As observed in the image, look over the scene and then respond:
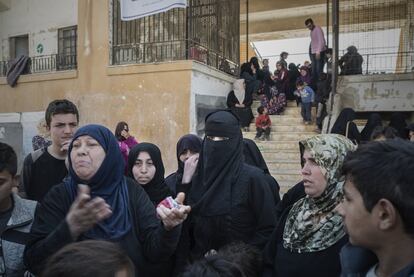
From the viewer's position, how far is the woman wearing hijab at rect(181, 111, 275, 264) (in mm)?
2459

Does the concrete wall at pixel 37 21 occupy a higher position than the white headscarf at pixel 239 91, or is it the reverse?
the concrete wall at pixel 37 21

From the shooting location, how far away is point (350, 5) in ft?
45.6

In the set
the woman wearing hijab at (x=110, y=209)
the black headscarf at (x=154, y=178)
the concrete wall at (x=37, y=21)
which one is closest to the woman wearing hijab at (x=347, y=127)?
the black headscarf at (x=154, y=178)

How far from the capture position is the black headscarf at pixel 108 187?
207 centimetres

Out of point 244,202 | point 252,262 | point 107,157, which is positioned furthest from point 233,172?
point 107,157

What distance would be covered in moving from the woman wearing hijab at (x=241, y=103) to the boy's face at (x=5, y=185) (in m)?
8.12

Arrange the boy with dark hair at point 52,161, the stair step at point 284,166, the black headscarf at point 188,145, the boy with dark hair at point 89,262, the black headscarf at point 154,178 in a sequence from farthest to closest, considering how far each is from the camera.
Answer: the stair step at point 284,166, the black headscarf at point 188,145, the black headscarf at point 154,178, the boy with dark hair at point 52,161, the boy with dark hair at point 89,262

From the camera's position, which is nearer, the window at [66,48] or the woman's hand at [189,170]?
the woman's hand at [189,170]

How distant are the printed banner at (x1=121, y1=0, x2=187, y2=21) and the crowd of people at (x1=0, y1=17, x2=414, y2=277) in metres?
4.90

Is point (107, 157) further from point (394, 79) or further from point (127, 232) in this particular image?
point (394, 79)

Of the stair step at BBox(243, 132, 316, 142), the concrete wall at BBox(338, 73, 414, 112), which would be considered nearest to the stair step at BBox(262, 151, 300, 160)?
the stair step at BBox(243, 132, 316, 142)

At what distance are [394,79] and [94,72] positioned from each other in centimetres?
712

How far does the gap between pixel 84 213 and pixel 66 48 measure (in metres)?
10.5

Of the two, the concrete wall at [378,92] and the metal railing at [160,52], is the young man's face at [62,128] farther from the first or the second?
the concrete wall at [378,92]
